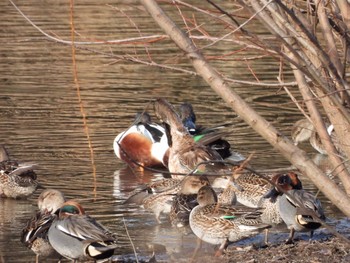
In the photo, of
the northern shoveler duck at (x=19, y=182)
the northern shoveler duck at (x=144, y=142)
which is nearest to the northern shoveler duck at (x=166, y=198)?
the northern shoveler duck at (x=19, y=182)

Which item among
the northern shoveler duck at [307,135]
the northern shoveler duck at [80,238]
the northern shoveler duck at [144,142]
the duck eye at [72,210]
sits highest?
the duck eye at [72,210]

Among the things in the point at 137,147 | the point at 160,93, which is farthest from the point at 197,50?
the point at 160,93

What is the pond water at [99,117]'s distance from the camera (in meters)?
9.61

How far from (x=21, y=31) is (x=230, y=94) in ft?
63.2

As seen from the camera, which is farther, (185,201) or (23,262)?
(185,201)

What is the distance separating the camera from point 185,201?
9664mm

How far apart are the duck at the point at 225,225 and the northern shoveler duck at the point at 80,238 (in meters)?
0.97

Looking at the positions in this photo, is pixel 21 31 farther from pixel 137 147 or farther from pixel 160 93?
pixel 137 147

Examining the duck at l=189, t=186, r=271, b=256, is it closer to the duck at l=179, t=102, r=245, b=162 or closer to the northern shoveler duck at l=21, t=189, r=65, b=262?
the northern shoveler duck at l=21, t=189, r=65, b=262

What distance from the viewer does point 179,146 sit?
11914mm

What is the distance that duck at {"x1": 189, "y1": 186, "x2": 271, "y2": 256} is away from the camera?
859cm

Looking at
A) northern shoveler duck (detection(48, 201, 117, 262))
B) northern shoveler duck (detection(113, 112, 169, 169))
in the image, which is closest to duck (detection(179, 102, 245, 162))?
northern shoveler duck (detection(113, 112, 169, 169))

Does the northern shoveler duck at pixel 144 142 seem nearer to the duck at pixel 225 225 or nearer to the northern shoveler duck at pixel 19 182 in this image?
the northern shoveler duck at pixel 19 182

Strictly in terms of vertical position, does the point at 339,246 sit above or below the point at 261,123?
below
